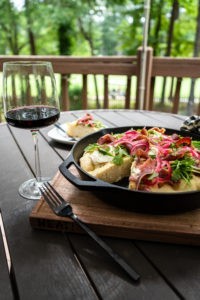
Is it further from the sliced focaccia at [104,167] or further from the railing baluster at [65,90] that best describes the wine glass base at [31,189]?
the railing baluster at [65,90]

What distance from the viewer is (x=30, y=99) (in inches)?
33.8

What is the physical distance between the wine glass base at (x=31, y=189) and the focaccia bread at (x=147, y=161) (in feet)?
0.53

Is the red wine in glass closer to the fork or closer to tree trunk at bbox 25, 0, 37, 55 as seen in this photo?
the fork

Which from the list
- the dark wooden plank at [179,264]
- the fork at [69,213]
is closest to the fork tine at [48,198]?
the fork at [69,213]

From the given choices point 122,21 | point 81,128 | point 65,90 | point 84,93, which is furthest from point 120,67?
point 122,21

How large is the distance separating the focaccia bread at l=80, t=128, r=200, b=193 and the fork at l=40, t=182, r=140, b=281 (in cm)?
11

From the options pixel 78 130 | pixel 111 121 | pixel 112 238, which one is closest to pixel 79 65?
pixel 111 121

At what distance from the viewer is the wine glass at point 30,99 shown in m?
0.81

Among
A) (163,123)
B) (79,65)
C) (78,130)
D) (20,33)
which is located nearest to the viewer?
(78,130)

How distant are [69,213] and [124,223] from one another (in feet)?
0.44

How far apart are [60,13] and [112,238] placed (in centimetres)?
707

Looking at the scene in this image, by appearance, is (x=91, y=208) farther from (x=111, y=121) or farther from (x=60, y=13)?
(x=60, y=13)

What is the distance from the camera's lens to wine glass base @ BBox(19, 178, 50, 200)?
2.63 feet

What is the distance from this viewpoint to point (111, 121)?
1.52m
